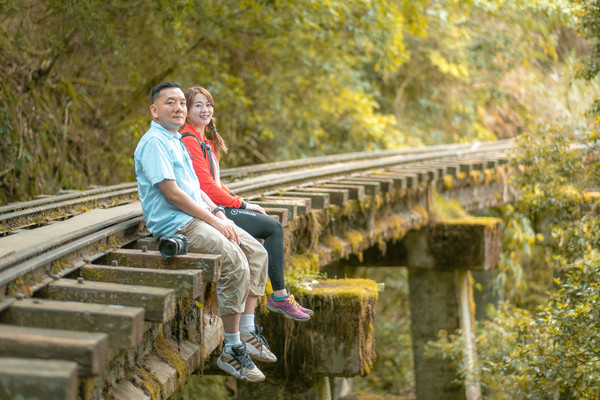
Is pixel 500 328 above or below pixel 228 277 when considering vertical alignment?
below

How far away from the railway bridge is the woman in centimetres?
43

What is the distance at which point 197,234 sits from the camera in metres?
3.54

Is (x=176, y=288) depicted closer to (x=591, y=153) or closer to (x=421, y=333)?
(x=591, y=153)

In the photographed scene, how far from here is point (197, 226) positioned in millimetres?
3576

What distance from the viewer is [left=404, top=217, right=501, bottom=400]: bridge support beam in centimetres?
931

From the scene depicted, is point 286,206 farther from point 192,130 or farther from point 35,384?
point 35,384

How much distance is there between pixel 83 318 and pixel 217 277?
0.95 m

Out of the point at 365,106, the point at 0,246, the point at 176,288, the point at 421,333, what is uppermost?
the point at 365,106

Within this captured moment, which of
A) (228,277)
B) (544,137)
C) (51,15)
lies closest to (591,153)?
(544,137)

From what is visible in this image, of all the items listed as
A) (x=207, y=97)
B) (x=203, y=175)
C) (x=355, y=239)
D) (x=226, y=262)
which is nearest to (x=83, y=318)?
(x=226, y=262)

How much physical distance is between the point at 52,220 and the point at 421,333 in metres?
6.70

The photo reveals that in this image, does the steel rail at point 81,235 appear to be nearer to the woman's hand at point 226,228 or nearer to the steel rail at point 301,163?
the woman's hand at point 226,228

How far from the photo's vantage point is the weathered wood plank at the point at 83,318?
237 centimetres

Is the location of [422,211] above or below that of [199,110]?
below
